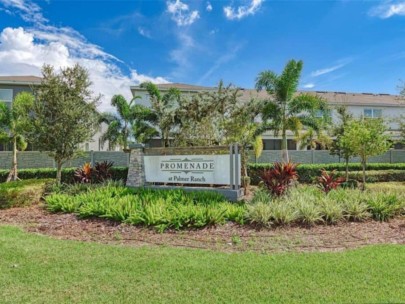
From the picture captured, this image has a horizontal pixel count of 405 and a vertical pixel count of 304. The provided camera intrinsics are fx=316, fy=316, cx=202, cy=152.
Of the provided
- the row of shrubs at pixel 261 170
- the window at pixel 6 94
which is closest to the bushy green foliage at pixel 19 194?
the row of shrubs at pixel 261 170

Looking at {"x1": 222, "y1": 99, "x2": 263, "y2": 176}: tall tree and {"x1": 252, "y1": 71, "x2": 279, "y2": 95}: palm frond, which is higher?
{"x1": 252, "y1": 71, "x2": 279, "y2": 95}: palm frond

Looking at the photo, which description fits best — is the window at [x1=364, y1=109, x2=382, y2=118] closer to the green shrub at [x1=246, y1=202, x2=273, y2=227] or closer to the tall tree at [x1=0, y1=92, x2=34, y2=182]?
the green shrub at [x1=246, y1=202, x2=273, y2=227]

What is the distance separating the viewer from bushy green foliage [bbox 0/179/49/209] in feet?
33.7

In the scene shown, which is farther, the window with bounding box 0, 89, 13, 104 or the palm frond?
the window with bounding box 0, 89, 13, 104

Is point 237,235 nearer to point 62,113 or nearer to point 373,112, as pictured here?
point 62,113

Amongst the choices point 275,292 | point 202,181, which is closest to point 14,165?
point 202,181

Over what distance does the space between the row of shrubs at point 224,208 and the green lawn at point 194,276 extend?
170 centimetres

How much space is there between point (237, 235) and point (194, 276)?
2.52 meters

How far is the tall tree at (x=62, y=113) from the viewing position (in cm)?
1174

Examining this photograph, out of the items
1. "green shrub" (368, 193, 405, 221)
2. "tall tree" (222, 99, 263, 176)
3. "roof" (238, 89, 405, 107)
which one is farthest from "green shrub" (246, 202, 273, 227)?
"roof" (238, 89, 405, 107)

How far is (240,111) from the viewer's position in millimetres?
17266

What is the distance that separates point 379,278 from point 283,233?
266 cm

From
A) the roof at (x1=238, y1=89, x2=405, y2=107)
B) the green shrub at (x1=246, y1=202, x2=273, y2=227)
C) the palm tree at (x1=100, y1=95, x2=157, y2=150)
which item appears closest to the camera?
the green shrub at (x1=246, y1=202, x2=273, y2=227)

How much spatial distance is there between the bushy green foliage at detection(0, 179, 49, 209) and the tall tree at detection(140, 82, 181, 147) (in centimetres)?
998
